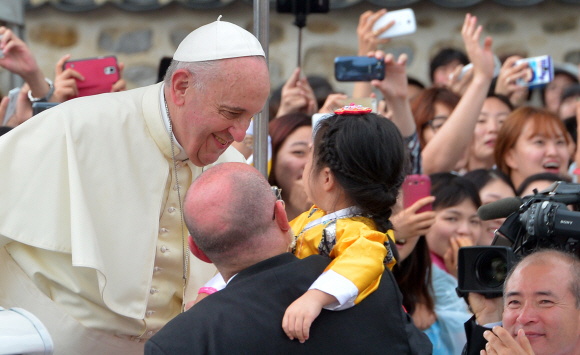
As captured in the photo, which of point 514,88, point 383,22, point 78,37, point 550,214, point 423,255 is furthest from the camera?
Answer: point 78,37

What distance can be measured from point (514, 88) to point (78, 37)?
3.71 m

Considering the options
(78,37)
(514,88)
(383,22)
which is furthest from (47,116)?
(78,37)

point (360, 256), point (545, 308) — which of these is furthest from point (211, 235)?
point (545, 308)

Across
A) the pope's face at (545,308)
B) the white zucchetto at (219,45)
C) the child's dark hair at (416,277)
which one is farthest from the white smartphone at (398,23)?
the pope's face at (545,308)

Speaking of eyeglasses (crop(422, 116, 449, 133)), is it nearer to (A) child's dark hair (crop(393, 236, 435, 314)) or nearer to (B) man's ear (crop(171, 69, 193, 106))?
(A) child's dark hair (crop(393, 236, 435, 314))

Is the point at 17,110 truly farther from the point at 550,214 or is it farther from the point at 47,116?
the point at 550,214

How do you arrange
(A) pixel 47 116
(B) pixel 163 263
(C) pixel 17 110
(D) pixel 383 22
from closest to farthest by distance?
(A) pixel 47 116 < (B) pixel 163 263 < (C) pixel 17 110 < (D) pixel 383 22

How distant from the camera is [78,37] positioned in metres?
6.76

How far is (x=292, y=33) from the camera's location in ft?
22.4

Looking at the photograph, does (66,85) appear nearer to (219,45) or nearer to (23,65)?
(23,65)

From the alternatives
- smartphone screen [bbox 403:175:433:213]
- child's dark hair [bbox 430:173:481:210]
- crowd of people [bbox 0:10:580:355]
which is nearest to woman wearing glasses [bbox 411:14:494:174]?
child's dark hair [bbox 430:173:481:210]

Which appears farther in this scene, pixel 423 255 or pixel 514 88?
pixel 514 88

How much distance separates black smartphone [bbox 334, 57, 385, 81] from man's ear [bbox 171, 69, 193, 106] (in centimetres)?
166

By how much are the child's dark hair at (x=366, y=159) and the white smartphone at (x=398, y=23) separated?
2.09 metres
